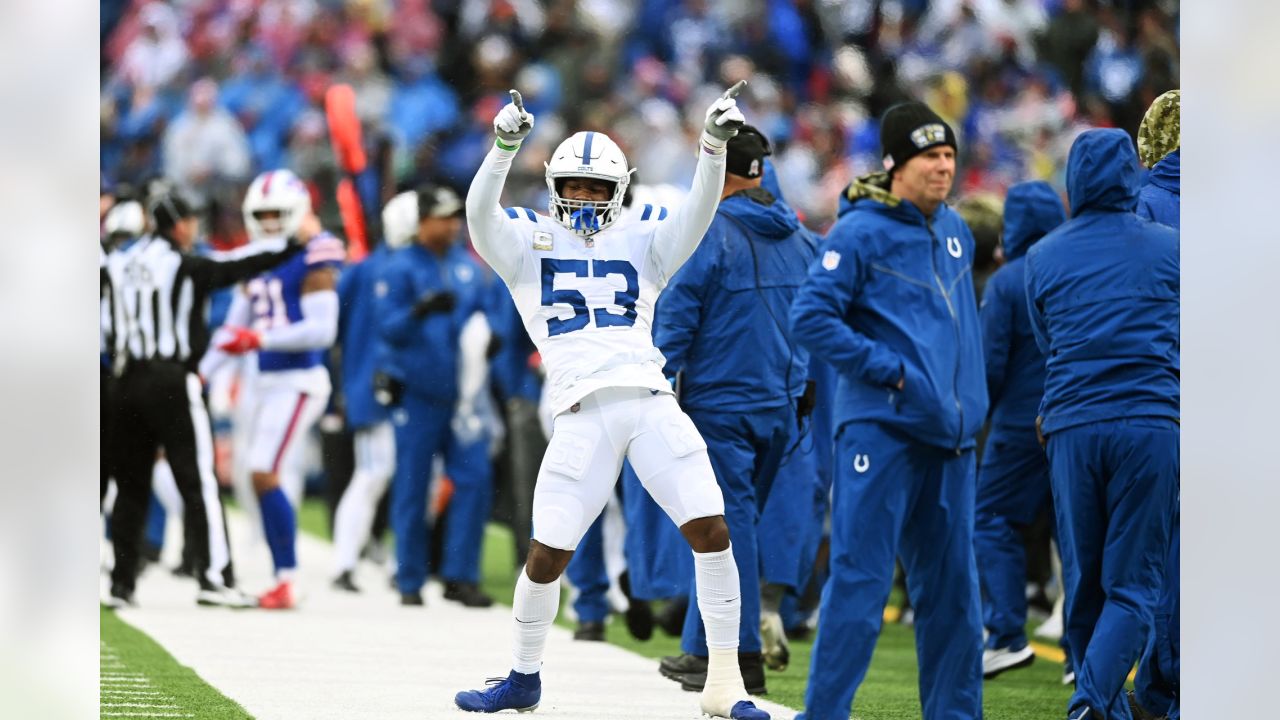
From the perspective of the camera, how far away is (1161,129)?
7.28m

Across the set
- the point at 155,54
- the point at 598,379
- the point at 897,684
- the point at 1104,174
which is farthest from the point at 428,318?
the point at 155,54

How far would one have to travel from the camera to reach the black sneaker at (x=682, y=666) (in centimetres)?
774

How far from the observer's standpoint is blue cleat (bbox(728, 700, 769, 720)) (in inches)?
257

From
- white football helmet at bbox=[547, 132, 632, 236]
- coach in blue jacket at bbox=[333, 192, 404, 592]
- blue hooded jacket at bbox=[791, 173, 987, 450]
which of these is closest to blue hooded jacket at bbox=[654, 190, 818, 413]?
white football helmet at bbox=[547, 132, 632, 236]

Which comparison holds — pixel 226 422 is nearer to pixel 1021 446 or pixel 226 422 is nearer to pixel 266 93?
pixel 266 93

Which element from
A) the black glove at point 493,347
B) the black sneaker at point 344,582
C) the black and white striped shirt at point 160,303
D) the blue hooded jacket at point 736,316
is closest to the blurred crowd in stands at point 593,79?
the black glove at point 493,347

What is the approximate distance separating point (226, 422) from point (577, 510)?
12.1m

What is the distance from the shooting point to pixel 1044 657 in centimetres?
938

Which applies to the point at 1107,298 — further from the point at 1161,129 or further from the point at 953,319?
the point at 1161,129

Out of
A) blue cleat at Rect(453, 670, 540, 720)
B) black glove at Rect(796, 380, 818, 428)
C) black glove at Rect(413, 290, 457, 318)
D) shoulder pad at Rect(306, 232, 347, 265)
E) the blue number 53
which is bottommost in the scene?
blue cleat at Rect(453, 670, 540, 720)

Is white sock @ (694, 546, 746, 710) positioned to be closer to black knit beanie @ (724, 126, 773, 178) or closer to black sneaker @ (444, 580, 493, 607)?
black knit beanie @ (724, 126, 773, 178)

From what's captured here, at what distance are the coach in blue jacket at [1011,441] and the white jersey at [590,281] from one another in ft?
7.24

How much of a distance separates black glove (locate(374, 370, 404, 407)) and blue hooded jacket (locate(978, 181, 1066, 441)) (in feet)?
13.1

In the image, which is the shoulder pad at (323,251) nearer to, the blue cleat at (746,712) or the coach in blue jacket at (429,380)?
the coach in blue jacket at (429,380)
